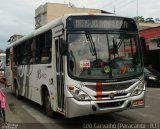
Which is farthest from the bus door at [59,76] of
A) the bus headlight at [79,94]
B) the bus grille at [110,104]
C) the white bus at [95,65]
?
the bus grille at [110,104]

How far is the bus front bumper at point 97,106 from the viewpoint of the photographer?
9.30 m

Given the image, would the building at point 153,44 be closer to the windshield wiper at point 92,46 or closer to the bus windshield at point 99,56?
the bus windshield at point 99,56

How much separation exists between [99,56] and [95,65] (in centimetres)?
27

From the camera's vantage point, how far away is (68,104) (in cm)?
941

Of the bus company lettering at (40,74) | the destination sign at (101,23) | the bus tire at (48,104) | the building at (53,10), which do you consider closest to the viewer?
the destination sign at (101,23)

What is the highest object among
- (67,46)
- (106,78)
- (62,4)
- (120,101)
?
(62,4)

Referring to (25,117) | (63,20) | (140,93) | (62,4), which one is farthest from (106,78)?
(62,4)

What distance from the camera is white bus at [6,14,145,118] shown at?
31.0ft

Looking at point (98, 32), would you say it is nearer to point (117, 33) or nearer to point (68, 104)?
point (117, 33)

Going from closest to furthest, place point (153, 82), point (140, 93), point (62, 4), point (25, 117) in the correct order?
point (140, 93) < point (25, 117) < point (153, 82) < point (62, 4)

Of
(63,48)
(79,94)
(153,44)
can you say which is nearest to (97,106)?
(79,94)

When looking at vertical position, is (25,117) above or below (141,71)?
below

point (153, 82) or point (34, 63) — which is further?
point (153, 82)

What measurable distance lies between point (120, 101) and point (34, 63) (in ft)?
16.1
